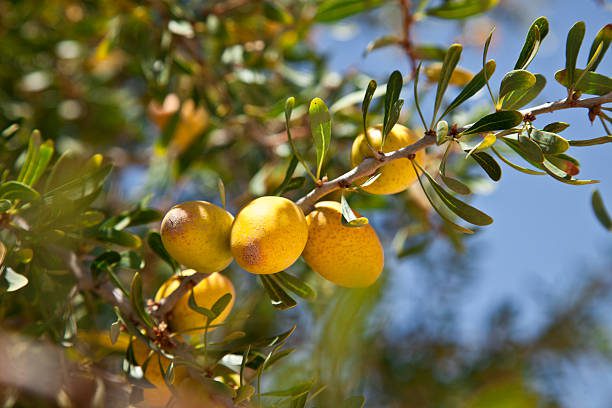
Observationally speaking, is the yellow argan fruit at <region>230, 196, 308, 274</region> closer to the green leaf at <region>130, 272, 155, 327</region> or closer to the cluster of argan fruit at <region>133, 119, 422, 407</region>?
the cluster of argan fruit at <region>133, 119, 422, 407</region>

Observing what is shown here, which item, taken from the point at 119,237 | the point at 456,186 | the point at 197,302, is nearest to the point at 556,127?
the point at 456,186

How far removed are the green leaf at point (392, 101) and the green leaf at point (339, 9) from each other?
2.12ft

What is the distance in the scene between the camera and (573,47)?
903 mm

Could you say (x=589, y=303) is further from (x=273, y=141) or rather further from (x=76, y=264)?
(x=76, y=264)

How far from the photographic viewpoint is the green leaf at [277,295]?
951 mm

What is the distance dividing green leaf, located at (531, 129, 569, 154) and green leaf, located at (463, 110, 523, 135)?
46mm

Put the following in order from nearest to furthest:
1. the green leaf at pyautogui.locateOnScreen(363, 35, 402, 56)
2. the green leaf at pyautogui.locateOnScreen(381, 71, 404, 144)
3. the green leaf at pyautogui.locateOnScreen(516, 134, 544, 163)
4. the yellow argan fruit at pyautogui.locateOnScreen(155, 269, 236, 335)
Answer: the green leaf at pyautogui.locateOnScreen(516, 134, 544, 163), the green leaf at pyautogui.locateOnScreen(381, 71, 404, 144), the yellow argan fruit at pyautogui.locateOnScreen(155, 269, 236, 335), the green leaf at pyautogui.locateOnScreen(363, 35, 402, 56)

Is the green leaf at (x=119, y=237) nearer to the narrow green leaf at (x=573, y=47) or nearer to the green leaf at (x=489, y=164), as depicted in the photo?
the green leaf at (x=489, y=164)

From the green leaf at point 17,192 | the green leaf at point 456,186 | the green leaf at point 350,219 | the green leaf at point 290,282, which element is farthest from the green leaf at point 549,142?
the green leaf at point 17,192

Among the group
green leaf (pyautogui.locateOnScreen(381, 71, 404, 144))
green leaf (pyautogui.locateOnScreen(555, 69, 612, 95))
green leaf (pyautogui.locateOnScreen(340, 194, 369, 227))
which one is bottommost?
green leaf (pyautogui.locateOnScreen(340, 194, 369, 227))

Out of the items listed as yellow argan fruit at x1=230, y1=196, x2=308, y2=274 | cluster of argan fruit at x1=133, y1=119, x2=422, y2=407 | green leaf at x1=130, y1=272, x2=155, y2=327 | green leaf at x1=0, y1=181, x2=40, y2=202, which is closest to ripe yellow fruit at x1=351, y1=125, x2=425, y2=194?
cluster of argan fruit at x1=133, y1=119, x2=422, y2=407

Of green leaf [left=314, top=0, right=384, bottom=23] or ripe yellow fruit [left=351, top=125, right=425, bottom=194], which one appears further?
green leaf [left=314, top=0, right=384, bottom=23]

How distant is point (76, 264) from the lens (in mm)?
1149

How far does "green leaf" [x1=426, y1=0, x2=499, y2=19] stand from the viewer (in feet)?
4.94
